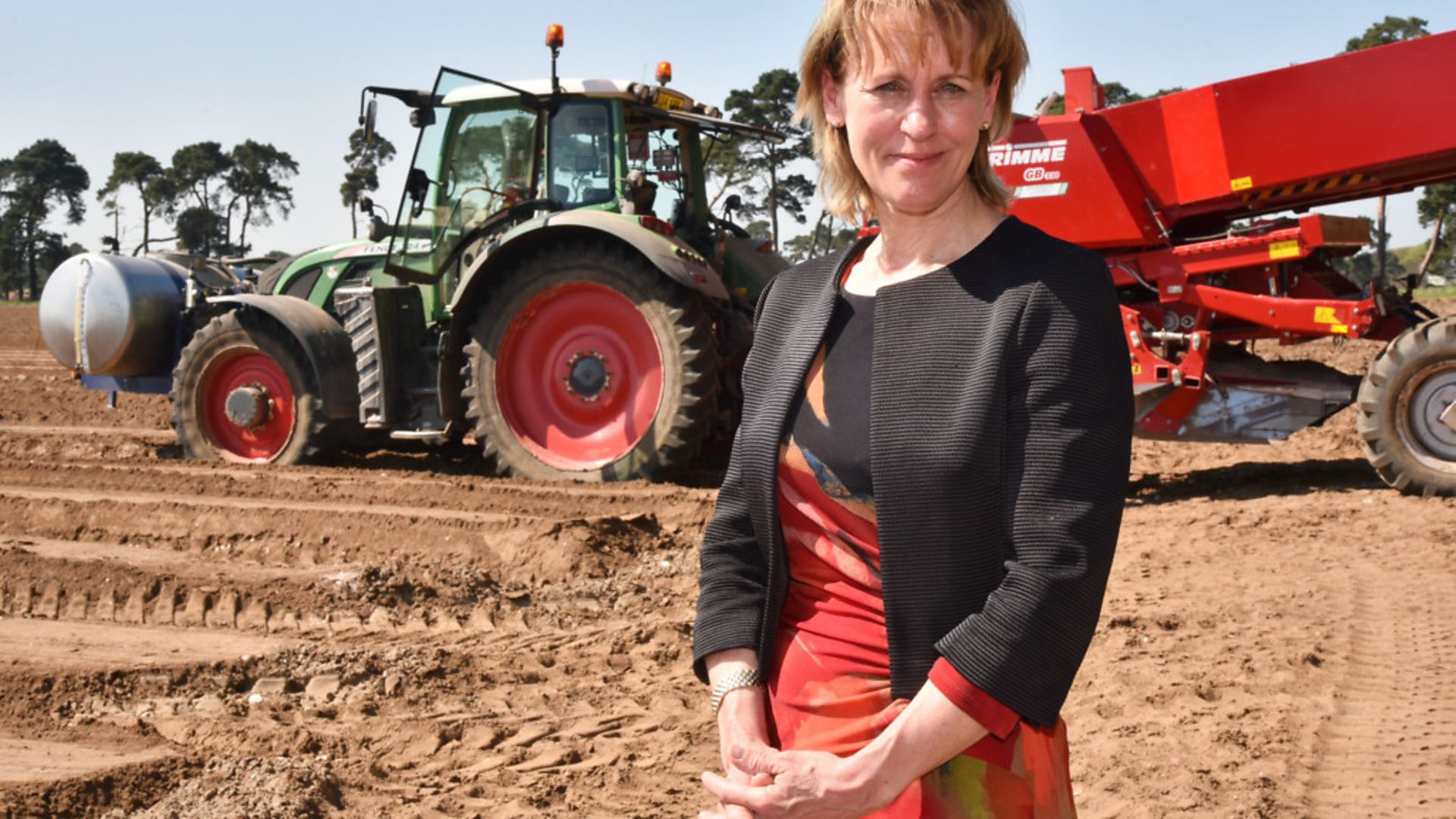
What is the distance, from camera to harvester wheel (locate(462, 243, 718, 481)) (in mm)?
8016

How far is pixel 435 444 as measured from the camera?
9.76m

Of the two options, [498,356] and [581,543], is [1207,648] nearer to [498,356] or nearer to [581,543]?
[581,543]

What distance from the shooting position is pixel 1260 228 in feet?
24.4

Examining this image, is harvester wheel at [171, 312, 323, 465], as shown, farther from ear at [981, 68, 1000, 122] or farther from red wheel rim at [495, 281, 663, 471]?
ear at [981, 68, 1000, 122]

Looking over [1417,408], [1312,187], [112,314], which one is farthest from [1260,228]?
[112,314]

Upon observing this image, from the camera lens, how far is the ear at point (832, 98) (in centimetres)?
172

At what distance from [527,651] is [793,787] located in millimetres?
3805

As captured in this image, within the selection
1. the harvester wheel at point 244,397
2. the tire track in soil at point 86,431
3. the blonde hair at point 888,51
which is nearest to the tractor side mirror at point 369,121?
the harvester wheel at point 244,397

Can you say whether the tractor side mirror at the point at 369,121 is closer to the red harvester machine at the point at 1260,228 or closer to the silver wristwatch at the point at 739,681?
the red harvester machine at the point at 1260,228

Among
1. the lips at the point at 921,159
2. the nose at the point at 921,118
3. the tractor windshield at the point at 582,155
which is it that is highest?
the tractor windshield at the point at 582,155

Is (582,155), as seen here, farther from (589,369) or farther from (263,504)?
(263,504)

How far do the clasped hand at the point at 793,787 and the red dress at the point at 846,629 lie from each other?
2.8 inches

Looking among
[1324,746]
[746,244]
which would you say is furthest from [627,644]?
[746,244]

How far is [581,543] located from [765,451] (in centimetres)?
493
